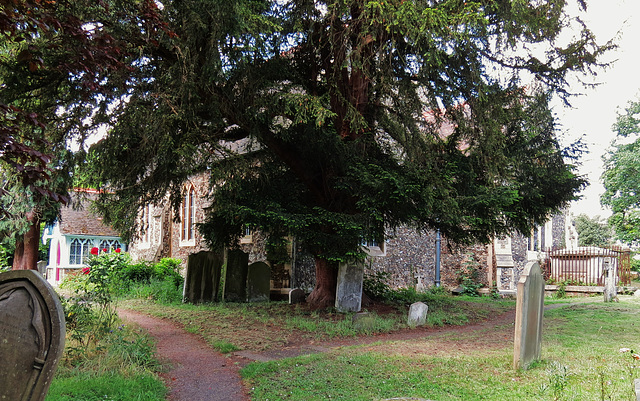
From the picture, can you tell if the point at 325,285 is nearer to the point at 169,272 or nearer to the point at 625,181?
the point at 169,272

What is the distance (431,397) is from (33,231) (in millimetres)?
16898

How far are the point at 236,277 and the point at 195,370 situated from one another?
24.6 feet

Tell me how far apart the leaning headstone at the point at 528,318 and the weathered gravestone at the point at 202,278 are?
32.0ft

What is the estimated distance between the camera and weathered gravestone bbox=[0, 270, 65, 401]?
3.40 meters

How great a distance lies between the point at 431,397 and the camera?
16.0 feet

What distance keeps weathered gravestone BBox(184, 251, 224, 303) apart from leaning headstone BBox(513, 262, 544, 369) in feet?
32.0

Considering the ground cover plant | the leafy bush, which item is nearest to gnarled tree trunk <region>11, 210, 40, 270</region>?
the leafy bush

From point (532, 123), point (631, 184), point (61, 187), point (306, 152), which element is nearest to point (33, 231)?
point (61, 187)

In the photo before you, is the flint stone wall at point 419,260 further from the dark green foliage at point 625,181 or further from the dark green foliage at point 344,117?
the dark green foliage at point 625,181

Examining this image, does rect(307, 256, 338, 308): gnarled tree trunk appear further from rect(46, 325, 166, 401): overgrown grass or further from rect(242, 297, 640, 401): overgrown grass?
rect(46, 325, 166, 401): overgrown grass

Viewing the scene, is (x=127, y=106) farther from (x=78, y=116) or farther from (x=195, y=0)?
(x=195, y=0)

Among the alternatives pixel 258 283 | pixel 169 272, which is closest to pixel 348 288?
pixel 258 283

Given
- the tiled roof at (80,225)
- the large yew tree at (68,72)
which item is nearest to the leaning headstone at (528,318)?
the large yew tree at (68,72)

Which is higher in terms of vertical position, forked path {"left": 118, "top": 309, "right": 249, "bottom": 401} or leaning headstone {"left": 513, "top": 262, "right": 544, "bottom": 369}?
leaning headstone {"left": 513, "top": 262, "right": 544, "bottom": 369}
